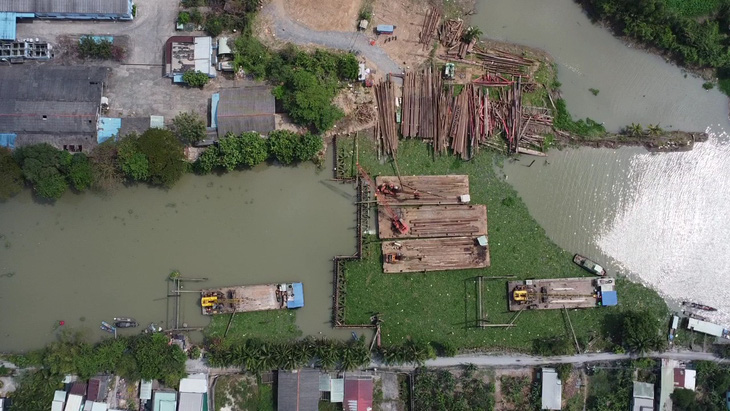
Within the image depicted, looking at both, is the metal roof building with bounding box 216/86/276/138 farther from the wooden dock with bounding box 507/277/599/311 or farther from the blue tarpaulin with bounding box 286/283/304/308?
the wooden dock with bounding box 507/277/599/311

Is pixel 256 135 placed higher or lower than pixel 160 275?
higher

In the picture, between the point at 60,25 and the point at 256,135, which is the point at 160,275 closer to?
the point at 256,135

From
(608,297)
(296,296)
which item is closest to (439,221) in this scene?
(296,296)

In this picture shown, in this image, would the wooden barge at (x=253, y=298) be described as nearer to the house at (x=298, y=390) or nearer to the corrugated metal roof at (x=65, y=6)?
the house at (x=298, y=390)

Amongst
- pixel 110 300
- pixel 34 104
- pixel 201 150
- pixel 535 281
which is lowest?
pixel 110 300

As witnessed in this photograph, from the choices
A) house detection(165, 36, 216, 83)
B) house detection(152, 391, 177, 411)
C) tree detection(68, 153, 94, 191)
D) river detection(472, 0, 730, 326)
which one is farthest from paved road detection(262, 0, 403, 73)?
house detection(152, 391, 177, 411)

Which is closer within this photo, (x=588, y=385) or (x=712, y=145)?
(x=588, y=385)

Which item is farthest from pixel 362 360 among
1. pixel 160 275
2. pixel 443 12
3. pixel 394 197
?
pixel 443 12

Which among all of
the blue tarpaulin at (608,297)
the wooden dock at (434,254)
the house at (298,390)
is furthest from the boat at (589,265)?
the house at (298,390)
